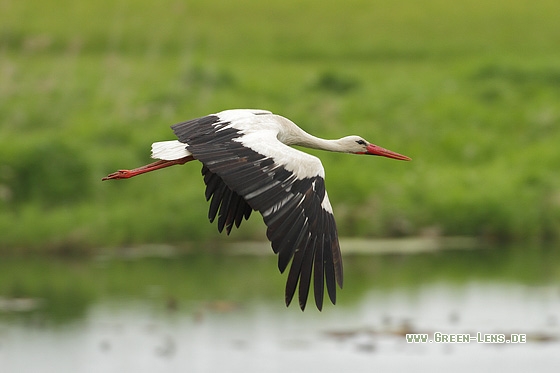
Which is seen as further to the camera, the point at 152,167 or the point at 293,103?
the point at 293,103

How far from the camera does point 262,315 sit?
20.0 metres

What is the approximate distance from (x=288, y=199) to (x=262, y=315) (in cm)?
997

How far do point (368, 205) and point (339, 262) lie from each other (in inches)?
555

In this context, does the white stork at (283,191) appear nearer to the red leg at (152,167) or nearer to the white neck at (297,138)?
the red leg at (152,167)

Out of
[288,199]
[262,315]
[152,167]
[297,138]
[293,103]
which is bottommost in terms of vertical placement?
[262,315]

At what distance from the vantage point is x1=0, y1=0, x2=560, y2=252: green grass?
24016mm

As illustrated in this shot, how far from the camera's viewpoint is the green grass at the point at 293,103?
78.8ft

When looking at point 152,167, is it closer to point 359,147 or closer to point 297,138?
point 297,138

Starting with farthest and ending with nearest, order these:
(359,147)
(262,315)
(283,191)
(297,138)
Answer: (262,315) → (359,147) → (297,138) → (283,191)

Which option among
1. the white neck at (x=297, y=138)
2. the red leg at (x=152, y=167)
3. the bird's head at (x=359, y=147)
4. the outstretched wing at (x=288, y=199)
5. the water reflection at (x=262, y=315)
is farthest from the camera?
the water reflection at (x=262, y=315)

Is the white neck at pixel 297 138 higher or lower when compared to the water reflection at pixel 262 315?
higher

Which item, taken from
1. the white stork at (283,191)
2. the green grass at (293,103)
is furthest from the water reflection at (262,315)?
the white stork at (283,191)

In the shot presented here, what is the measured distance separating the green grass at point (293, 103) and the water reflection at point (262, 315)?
130 cm

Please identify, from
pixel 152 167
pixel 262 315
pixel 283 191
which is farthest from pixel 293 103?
pixel 283 191
